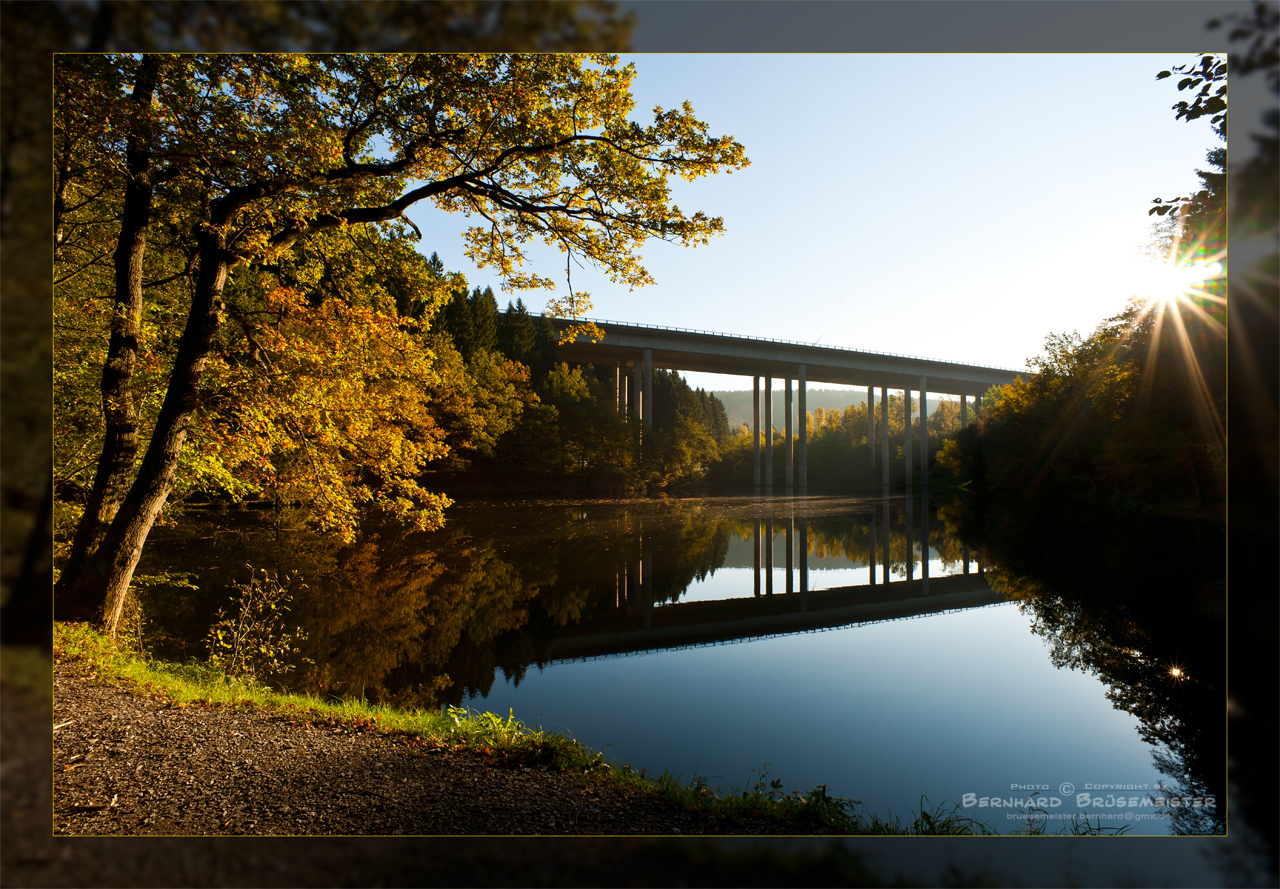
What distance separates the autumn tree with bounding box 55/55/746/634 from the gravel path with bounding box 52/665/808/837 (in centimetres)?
338

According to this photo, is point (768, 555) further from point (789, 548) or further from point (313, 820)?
point (313, 820)

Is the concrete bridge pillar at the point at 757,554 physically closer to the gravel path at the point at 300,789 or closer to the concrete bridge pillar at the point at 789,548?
the concrete bridge pillar at the point at 789,548

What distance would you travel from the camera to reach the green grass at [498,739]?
399 cm

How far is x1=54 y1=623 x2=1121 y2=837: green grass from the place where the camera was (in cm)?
399

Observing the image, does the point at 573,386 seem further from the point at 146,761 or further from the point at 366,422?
the point at 146,761

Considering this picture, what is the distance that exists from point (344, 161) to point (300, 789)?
6006 mm

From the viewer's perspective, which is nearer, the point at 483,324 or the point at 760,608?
the point at 760,608

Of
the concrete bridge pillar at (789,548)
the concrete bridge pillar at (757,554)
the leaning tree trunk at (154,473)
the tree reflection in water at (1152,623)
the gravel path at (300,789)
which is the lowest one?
the concrete bridge pillar at (789,548)

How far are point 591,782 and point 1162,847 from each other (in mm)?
3199

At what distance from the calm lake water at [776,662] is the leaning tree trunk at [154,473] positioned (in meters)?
1.44

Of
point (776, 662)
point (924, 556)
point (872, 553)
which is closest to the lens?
point (776, 662)

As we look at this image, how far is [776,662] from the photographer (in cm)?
796

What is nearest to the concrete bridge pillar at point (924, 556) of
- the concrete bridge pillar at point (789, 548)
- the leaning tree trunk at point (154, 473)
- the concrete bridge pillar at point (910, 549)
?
the concrete bridge pillar at point (910, 549)

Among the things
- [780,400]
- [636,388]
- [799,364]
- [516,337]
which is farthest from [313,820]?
[780,400]
